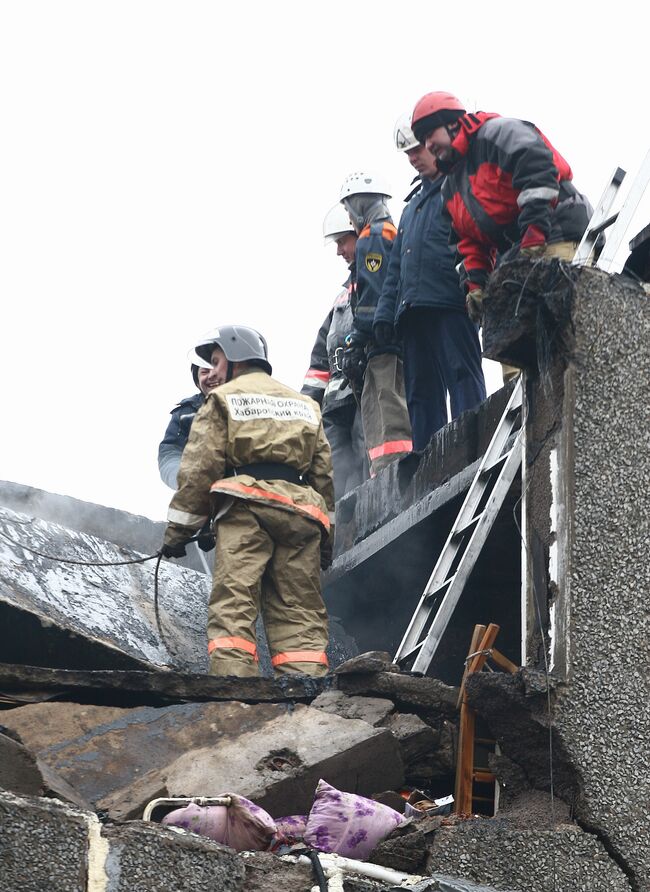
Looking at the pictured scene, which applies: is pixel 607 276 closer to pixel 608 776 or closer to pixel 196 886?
pixel 608 776

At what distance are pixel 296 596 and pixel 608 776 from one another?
234 centimetres

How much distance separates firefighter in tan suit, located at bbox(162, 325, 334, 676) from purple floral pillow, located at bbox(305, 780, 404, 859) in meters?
1.98

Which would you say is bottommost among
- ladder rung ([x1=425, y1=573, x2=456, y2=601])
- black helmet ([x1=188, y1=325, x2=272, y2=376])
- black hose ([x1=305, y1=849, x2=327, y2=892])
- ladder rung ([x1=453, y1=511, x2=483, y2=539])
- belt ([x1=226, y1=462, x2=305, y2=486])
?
black hose ([x1=305, y1=849, x2=327, y2=892])

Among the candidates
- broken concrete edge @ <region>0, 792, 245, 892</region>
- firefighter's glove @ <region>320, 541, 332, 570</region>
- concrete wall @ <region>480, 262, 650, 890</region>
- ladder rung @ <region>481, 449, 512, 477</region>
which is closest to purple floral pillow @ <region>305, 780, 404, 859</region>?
broken concrete edge @ <region>0, 792, 245, 892</region>

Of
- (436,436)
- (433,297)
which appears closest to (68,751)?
(436,436)

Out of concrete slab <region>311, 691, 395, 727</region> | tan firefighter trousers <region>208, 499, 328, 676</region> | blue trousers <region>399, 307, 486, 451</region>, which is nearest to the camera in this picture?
concrete slab <region>311, 691, 395, 727</region>

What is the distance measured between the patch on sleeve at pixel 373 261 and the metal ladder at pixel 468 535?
2.31 meters

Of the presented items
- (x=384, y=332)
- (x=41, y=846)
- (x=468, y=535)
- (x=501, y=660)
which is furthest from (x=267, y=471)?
(x=41, y=846)

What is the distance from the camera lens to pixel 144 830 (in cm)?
370

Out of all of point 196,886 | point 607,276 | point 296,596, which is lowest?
point 196,886

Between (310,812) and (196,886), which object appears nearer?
(196,886)

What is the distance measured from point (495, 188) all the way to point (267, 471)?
1.79m

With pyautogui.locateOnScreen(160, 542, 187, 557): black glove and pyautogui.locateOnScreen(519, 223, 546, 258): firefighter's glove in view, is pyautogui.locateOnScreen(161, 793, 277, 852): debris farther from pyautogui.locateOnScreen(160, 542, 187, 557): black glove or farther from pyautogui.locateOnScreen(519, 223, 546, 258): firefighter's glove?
pyautogui.locateOnScreen(519, 223, 546, 258): firefighter's glove

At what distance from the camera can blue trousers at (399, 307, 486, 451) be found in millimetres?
7625
